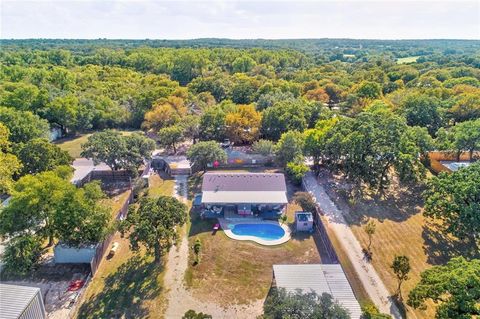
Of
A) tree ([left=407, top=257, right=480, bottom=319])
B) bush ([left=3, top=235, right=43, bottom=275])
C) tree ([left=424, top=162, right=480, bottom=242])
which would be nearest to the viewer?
tree ([left=407, top=257, right=480, bottom=319])

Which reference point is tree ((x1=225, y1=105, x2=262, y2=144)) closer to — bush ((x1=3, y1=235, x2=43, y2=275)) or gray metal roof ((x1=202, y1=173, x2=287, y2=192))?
gray metal roof ((x1=202, y1=173, x2=287, y2=192))

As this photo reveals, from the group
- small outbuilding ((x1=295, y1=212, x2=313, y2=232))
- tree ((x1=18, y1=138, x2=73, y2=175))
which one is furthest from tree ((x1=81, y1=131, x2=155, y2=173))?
small outbuilding ((x1=295, y1=212, x2=313, y2=232))

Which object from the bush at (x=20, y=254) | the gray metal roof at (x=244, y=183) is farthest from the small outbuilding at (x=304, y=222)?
the bush at (x=20, y=254)

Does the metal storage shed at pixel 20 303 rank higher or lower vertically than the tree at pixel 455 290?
lower

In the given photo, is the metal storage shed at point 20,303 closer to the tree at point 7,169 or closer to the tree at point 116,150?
the tree at point 7,169

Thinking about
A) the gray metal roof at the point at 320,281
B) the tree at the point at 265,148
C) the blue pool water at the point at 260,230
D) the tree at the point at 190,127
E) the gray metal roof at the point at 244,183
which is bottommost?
the blue pool water at the point at 260,230

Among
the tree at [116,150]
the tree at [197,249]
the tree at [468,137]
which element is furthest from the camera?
the tree at [468,137]

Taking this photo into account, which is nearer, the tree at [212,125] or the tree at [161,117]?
the tree at [212,125]
